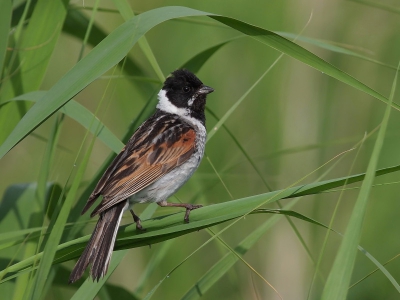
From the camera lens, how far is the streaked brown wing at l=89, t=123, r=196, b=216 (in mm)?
2582

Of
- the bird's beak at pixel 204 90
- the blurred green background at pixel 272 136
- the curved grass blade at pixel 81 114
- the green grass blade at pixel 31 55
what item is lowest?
the blurred green background at pixel 272 136

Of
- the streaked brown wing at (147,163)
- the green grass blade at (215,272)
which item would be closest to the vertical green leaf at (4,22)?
the streaked brown wing at (147,163)

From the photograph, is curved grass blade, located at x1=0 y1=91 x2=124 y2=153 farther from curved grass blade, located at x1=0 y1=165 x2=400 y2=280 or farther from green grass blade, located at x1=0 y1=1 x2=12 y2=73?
curved grass blade, located at x1=0 y1=165 x2=400 y2=280

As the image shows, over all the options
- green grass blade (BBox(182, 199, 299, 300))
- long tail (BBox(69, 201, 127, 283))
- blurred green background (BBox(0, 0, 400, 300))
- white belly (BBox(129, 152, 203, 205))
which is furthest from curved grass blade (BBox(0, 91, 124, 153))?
blurred green background (BBox(0, 0, 400, 300))

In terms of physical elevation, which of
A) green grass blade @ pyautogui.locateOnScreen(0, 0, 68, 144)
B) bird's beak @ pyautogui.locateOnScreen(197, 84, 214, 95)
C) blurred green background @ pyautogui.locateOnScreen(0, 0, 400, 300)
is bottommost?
blurred green background @ pyautogui.locateOnScreen(0, 0, 400, 300)

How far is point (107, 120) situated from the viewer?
16.2ft

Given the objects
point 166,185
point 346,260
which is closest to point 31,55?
point 166,185

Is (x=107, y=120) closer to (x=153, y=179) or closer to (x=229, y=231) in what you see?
(x=229, y=231)

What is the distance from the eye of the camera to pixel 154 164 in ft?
9.66

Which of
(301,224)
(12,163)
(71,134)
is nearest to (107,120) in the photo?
(71,134)

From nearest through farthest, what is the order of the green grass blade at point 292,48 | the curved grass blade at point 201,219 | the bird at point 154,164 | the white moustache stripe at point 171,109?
the curved grass blade at point 201,219 → the green grass blade at point 292,48 → the bird at point 154,164 → the white moustache stripe at point 171,109

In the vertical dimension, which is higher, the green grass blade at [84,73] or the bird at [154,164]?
the green grass blade at [84,73]

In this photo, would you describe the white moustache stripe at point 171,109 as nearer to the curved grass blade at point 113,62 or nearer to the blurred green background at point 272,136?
the blurred green background at point 272,136

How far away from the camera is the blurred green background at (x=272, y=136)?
164 inches
